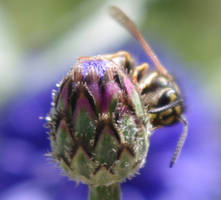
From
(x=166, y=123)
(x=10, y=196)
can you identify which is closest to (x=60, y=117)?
(x=166, y=123)

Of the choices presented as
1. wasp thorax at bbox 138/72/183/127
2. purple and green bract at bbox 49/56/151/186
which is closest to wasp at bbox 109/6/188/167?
wasp thorax at bbox 138/72/183/127

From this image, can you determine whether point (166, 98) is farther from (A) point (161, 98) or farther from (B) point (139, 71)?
(B) point (139, 71)

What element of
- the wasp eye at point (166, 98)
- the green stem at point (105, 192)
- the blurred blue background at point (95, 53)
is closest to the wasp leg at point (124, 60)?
the wasp eye at point (166, 98)

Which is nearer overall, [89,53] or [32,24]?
[89,53]

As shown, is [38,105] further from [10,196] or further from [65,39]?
[65,39]

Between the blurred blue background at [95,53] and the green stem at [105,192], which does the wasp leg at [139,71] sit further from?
the blurred blue background at [95,53]

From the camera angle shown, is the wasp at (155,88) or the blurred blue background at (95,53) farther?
the blurred blue background at (95,53)
